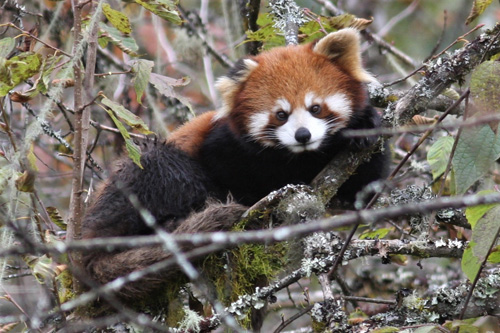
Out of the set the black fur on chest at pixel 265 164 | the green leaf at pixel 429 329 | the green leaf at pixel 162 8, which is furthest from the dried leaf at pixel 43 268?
the green leaf at pixel 429 329

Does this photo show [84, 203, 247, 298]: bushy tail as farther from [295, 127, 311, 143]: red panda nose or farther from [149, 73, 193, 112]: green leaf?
[149, 73, 193, 112]: green leaf

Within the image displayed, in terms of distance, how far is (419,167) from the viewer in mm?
4840

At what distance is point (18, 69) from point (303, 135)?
1705 mm

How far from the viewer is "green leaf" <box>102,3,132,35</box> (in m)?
3.36

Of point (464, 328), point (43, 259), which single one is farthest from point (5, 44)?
point (464, 328)

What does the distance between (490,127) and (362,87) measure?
4.91 feet

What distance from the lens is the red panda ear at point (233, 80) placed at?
4184 mm

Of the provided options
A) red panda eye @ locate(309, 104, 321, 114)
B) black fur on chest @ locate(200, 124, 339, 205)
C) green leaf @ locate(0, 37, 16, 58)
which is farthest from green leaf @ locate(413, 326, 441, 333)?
green leaf @ locate(0, 37, 16, 58)

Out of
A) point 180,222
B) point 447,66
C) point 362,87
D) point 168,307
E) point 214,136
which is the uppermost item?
point 447,66

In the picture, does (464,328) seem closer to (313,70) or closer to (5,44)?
(313,70)

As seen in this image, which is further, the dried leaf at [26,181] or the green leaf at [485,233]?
the dried leaf at [26,181]

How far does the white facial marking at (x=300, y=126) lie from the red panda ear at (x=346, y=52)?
0.47 m

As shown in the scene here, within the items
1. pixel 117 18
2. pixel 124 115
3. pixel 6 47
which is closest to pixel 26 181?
pixel 124 115

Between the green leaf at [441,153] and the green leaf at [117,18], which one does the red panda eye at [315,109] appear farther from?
the green leaf at [117,18]
